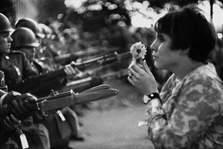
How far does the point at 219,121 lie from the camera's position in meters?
1.17

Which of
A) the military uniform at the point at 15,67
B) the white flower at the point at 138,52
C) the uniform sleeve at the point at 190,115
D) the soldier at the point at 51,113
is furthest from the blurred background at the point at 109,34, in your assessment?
the uniform sleeve at the point at 190,115

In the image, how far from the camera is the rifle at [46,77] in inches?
108

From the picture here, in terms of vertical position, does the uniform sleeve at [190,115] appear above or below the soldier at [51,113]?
above

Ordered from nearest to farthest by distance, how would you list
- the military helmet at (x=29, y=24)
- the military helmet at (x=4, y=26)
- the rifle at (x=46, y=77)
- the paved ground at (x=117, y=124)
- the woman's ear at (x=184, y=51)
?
the woman's ear at (x=184, y=51) → the military helmet at (x=4, y=26) → the rifle at (x=46, y=77) → the military helmet at (x=29, y=24) → the paved ground at (x=117, y=124)

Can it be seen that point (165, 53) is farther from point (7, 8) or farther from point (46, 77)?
point (7, 8)

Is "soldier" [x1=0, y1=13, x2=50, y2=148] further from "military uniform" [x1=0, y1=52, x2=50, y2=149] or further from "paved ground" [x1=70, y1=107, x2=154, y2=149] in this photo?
"paved ground" [x1=70, y1=107, x2=154, y2=149]

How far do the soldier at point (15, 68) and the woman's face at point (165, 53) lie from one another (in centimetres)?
148

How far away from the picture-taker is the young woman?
1.12 m

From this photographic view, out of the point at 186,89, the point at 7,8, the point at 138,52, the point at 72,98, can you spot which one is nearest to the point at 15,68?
the point at 7,8

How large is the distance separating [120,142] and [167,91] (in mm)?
2061

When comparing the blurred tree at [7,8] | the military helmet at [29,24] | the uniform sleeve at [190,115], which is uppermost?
the blurred tree at [7,8]

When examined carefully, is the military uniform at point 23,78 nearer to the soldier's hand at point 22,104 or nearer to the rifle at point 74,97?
the soldier's hand at point 22,104

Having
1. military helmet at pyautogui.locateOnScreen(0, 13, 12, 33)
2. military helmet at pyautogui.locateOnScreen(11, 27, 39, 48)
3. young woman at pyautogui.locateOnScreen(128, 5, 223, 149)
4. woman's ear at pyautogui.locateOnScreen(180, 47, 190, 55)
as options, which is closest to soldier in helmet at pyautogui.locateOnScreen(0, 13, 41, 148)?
military helmet at pyautogui.locateOnScreen(0, 13, 12, 33)

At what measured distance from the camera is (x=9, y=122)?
214 centimetres
